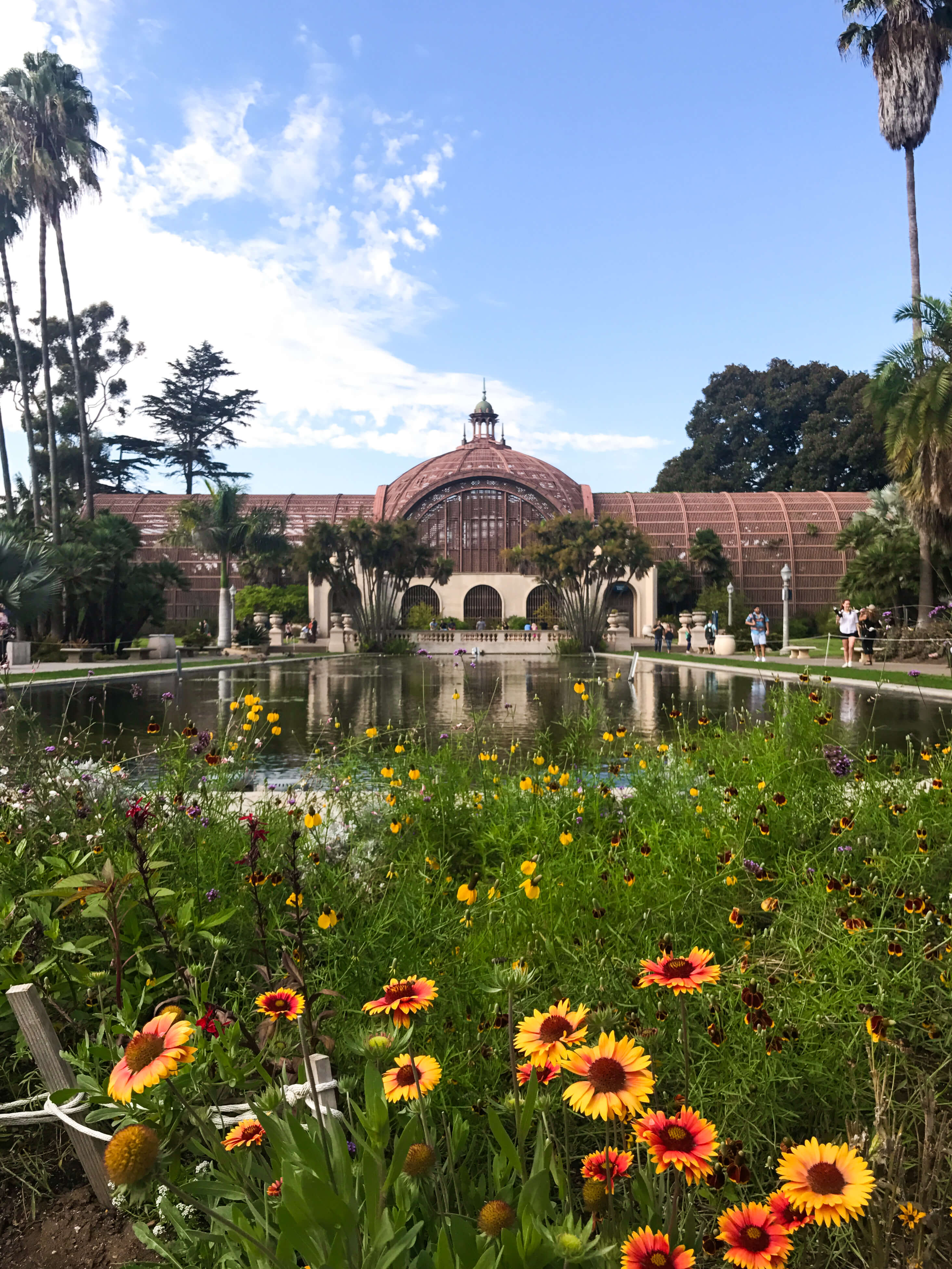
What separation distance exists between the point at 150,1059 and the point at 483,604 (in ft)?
152

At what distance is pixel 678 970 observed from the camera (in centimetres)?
115

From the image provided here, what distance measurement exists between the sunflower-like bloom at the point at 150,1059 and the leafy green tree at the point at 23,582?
18.1m

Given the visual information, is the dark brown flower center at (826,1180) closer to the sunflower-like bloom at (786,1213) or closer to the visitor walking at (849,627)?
the sunflower-like bloom at (786,1213)

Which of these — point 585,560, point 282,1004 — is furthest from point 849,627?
point 282,1004

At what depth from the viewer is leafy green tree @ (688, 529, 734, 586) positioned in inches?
1761

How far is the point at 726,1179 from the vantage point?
1.37 m

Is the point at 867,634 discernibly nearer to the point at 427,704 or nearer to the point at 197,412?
the point at 427,704

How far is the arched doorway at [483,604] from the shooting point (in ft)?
154

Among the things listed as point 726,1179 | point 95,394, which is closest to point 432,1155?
point 726,1179

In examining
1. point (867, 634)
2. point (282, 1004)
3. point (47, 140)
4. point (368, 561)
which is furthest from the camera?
point (368, 561)

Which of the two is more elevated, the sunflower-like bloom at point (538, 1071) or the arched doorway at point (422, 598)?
the arched doorway at point (422, 598)

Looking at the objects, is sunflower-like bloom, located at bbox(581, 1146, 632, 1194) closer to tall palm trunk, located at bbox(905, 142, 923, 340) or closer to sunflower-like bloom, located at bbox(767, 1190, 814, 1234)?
sunflower-like bloom, located at bbox(767, 1190, 814, 1234)

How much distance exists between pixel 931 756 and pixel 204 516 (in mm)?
28835

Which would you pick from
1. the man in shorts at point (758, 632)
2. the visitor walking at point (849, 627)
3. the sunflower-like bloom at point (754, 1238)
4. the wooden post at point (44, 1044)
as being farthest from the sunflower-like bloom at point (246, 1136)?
the man in shorts at point (758, 632)
